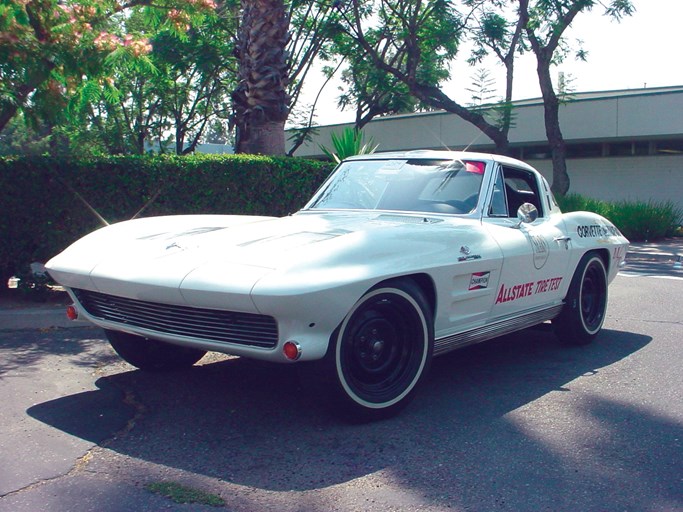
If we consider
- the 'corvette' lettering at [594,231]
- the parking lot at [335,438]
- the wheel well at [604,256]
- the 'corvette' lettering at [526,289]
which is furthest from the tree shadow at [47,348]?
the wheel well at [604,256]

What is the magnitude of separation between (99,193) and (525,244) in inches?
181

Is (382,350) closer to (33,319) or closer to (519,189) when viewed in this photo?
(519,189)

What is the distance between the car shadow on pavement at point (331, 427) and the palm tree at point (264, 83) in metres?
5.78

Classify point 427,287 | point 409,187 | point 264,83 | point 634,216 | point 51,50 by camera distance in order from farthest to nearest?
point 634,216, point 264,83, point 51,50, point 409,187, point 427,287

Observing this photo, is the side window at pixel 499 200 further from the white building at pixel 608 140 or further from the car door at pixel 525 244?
the white building at pixel 608 140

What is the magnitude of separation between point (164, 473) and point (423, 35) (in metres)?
21.4

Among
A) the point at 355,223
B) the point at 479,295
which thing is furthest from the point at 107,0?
the point at 479,295

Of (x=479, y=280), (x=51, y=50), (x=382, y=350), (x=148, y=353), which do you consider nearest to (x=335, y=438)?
(x=382, y=350)

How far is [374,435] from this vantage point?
13.2ft

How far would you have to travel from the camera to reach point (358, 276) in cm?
387

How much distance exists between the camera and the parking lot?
10.8ft

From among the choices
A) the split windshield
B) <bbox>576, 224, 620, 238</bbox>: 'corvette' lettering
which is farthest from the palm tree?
<bbox>576, 224, 620, 238</bbox>: 'corvette' lettering

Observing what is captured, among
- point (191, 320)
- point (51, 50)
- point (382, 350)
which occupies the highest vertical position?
point (51, 50)

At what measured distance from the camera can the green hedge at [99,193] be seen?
7.54 meters
